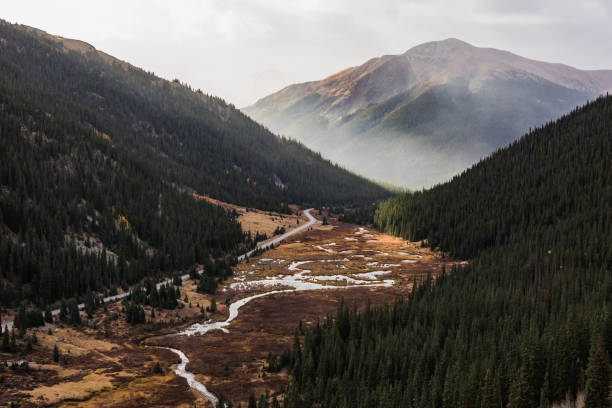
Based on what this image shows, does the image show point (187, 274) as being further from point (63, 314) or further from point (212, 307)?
point (63, 314)

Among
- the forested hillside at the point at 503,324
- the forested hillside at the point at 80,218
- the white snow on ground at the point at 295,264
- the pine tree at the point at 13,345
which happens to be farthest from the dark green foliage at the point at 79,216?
the forested hillside at the point at 503,324

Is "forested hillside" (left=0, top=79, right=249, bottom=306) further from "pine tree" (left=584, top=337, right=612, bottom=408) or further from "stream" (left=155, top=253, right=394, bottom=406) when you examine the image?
"pine tree" (left=584, top=337, right=612, bottom=408)

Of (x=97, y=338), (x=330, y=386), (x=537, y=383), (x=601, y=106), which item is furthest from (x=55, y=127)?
(x=601, y=106)

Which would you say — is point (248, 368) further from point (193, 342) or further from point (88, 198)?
point (88, 198)

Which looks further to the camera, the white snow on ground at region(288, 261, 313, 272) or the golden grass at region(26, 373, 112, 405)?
the white snow on ground at region(288, 261, 313, 272)

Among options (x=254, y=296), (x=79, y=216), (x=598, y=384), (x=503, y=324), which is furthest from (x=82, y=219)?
(x=598, y=384)

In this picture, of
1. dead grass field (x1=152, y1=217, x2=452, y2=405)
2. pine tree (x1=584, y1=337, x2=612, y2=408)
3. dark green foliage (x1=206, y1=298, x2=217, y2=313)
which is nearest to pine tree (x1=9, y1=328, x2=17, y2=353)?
dead grass field (x1=152, y1=217, x2=452, y2=405)
